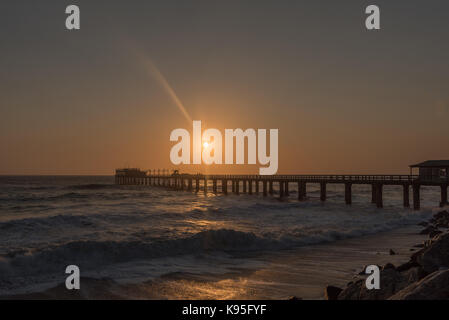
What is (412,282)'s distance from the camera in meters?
7.55

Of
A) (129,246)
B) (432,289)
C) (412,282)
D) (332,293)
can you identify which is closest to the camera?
(432,289)

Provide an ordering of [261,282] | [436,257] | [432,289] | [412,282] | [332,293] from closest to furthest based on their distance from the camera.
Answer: [432,289] → [412,282] → [332,293] → [436,257] → [261,282]

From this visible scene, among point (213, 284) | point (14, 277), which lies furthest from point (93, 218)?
point (213, 284)

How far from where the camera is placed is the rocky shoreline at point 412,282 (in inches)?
233

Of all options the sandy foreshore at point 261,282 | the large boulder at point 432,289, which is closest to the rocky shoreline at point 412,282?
the large boulder at point 432,289

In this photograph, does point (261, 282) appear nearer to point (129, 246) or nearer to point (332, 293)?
point (332, 293)

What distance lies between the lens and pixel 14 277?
40.2 feet

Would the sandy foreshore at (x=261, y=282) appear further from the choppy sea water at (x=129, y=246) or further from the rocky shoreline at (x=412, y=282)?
the rocky shoreline at (x=412, y=282)

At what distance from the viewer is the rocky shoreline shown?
233 inches

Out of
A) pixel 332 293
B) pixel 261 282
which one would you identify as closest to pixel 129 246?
pixel 261 282

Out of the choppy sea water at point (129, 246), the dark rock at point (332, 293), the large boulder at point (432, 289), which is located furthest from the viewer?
the choppy sea water at point (129, 246)
